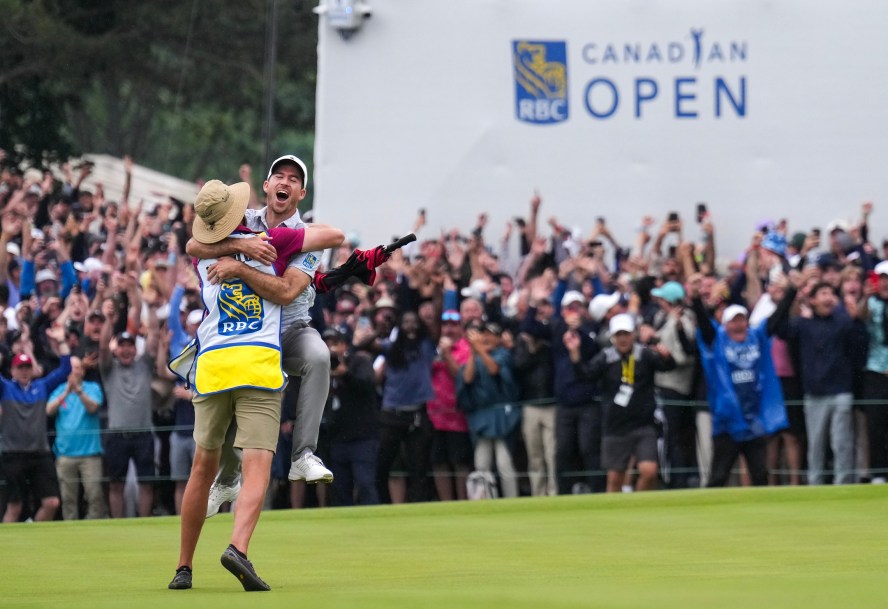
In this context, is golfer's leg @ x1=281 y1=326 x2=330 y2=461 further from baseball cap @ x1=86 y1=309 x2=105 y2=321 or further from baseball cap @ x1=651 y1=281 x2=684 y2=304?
baseball cap @ x1=86 y1=309 x2=105 y2=321

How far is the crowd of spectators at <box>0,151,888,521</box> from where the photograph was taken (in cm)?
1566

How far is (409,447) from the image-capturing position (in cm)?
1681

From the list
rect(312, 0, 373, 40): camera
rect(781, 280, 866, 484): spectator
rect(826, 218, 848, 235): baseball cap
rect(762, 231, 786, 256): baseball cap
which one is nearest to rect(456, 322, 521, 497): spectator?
rect(781, 280, 866, 484): spectator

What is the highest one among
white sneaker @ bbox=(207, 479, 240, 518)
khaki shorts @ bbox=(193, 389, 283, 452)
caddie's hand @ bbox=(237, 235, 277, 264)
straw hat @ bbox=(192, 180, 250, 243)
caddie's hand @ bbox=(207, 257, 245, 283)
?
straw hat @ bbox=(192, 180, 250, 243)

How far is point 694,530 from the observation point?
10.6 metres

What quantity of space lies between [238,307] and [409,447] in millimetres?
8890

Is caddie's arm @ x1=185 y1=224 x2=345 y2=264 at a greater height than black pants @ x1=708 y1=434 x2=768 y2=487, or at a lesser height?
greater

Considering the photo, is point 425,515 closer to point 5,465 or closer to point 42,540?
point 42,540

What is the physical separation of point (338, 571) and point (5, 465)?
8.26 meters

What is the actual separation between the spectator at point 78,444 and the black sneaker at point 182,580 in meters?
8.86

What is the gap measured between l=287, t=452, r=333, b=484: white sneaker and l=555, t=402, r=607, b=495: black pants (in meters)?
7.81

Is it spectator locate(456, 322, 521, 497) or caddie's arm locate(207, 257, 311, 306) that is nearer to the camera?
caddie's arm locate(207, 257, 311, 306)

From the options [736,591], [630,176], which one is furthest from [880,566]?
[630,176]

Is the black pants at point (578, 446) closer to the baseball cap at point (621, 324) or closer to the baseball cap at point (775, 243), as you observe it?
the baseball cap at point (621, 324)
